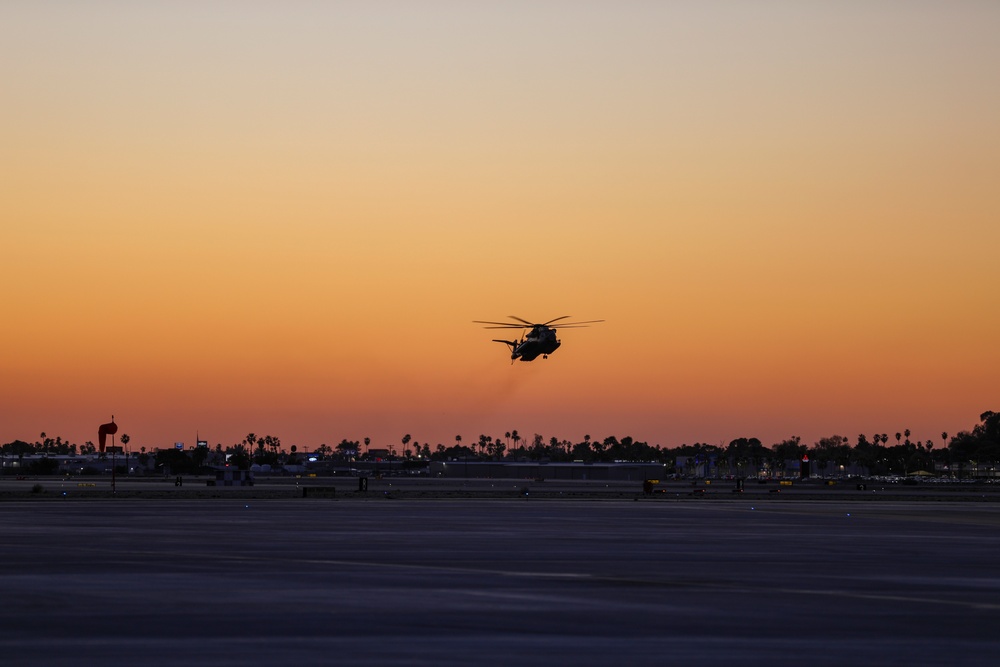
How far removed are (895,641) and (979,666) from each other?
2.47 meters

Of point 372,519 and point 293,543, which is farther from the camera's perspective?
point 372,519

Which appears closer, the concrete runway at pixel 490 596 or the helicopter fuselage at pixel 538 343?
the concrete runway at pixel 490 596

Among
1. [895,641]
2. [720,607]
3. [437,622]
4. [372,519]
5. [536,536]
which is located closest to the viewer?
[895,641]

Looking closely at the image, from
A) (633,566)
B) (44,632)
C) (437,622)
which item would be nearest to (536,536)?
(633,566)

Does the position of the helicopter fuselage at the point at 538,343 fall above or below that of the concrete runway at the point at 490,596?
above

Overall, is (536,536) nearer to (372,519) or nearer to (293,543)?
(293,543)

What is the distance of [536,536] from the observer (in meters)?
46.2

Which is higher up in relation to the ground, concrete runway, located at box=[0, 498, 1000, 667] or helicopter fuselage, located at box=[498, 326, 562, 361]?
helicopter fuselage, located at box=[498, 326, 562, 361]

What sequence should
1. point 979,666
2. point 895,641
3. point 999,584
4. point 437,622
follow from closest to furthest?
point 979,666 < point 895,641 < point 437,622 < point 999,584

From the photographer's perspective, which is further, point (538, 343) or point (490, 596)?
point (538, 343)

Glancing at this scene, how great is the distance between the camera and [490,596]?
2588 centimetres

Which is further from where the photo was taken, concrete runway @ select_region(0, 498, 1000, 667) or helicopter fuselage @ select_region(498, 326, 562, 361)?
helicopter fuselage @ select_region(498, 326, 562, 361)

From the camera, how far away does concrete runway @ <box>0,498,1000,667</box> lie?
61.6 ft

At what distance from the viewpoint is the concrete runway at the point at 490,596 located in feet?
61.6
